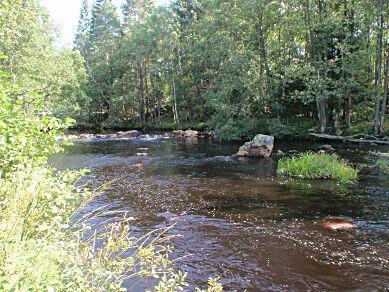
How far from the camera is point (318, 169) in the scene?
51.8 ft

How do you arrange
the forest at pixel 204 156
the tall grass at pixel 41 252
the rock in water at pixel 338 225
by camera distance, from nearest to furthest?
the tall grass at pixel 41 252, the forest at pixel 204 156, the rock in water at pixel 338 225

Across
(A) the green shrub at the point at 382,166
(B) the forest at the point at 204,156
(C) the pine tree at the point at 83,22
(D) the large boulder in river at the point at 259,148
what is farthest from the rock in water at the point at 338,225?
(C) the pine tree at the point at 83,22

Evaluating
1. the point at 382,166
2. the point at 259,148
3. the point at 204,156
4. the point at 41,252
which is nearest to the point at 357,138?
the point at 259,148

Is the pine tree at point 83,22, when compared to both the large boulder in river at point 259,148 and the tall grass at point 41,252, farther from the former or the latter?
the tall grass at point 41,252

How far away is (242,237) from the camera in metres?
9.12

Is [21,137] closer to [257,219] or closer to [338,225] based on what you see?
[257,219]

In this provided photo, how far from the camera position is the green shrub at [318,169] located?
15195 mm

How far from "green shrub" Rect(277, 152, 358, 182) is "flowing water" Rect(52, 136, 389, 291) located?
576 mm

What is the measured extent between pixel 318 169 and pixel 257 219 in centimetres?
665

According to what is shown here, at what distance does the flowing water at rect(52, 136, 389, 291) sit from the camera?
282 inches

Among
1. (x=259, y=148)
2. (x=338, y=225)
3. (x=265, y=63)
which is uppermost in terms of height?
(x=265, y=63)

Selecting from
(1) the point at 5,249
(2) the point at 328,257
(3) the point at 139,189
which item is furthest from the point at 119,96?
(1) the point at 5,249

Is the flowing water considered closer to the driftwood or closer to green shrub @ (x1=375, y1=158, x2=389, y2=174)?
green shrub @ (x1=375, y1=158, x2=389, y2=174)

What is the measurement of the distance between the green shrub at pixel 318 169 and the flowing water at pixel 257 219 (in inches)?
22.7
